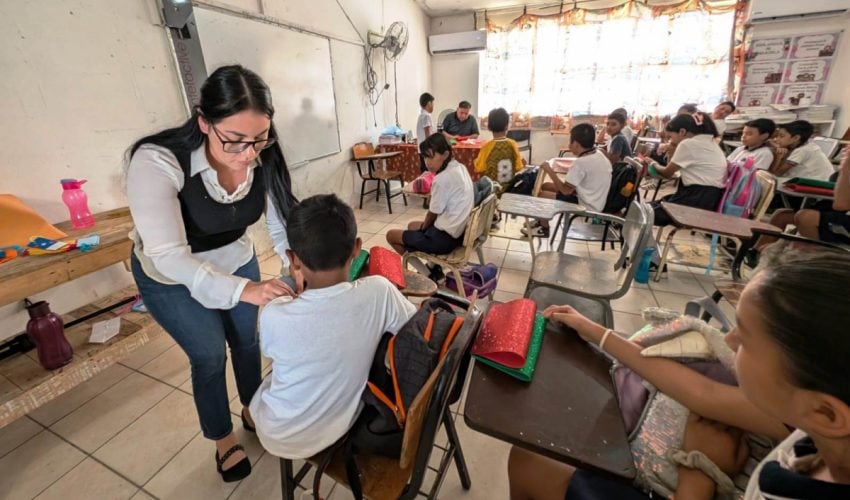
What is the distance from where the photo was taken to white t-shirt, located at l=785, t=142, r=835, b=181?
10.2 feet

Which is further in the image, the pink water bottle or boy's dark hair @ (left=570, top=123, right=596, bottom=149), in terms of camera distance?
boy's dark hair @ (left=570, top=123, right=596, bottom=149)

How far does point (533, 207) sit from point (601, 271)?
713mm

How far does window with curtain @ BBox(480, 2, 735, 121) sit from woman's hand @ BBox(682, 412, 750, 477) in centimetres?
678

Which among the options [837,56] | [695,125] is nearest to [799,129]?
[695,125]

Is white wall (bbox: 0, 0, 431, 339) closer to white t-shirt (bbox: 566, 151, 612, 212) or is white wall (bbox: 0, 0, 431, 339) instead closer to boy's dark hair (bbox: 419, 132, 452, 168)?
boy's dark hair (bbox: 419, 132, 452, 168)

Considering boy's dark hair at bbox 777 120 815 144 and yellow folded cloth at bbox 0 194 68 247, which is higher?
boy's dark hair at bbox 777 120 815 144

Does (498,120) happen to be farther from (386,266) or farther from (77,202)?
(77,202)

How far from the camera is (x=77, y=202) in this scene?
1.80 meters

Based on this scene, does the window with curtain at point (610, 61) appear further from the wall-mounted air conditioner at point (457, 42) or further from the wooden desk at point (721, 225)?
the wooden desk at point (721, 225)

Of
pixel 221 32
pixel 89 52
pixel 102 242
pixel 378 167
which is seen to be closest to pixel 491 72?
pixel 378 167

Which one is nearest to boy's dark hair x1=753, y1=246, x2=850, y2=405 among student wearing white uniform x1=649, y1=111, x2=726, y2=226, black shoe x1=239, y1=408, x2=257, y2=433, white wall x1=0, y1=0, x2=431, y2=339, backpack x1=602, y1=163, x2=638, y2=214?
black shoe x1=239, y1=408, x2=257, y2=433

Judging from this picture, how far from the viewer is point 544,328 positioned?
97 centimetres

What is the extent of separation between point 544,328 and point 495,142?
2.86m

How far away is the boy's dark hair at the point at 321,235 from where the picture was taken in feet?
2.84
